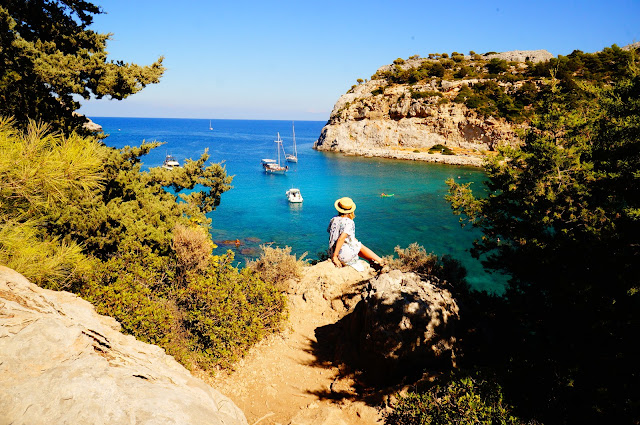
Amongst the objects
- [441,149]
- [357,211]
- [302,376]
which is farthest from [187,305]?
[441,149]

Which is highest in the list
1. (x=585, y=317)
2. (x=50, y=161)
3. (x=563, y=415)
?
(x=50, y=161)

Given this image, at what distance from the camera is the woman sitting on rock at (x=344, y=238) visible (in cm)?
697

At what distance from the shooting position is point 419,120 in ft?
214

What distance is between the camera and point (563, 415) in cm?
440

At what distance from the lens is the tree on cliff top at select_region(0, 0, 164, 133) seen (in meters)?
7.82

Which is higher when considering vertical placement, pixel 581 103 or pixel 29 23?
pixel 29 23

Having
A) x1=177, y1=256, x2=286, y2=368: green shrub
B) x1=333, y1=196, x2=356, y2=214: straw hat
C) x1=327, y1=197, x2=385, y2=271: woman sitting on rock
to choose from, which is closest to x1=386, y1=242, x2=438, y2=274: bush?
x1=327, y1=197, x2=385, y2=271: woman sitting on rock

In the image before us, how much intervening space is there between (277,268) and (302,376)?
3369 millimetres

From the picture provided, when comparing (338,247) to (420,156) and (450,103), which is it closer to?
(420,156)

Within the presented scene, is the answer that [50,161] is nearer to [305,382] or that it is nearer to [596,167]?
[305,382]

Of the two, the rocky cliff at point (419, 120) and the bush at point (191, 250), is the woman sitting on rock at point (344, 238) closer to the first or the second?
the bush at point (191, 250)

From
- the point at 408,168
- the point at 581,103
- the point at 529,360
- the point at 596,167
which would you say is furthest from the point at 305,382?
the point at 408,168

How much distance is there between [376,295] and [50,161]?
19.1 ft

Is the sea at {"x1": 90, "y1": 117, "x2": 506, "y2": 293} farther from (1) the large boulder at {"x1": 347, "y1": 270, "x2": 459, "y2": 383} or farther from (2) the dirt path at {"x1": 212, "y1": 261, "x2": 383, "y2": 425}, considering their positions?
(1) the large boulder at {"x1": 347, "y1": 270, "x2": 459, "y2": 383}
